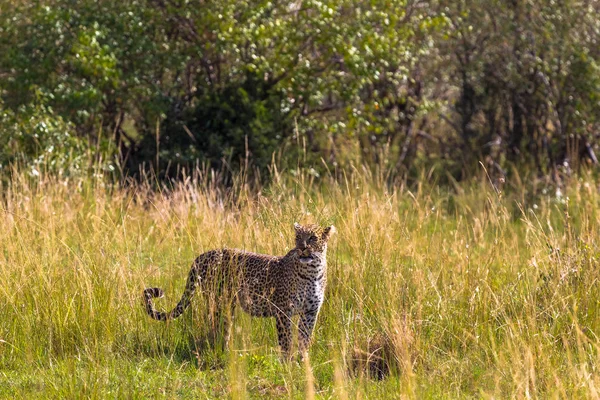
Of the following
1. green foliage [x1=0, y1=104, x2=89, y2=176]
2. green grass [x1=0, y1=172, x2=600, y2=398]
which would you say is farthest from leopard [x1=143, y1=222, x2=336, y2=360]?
green foliage [x1=0, y1=104, x2=89, y2=176]

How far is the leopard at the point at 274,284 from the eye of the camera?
19.8 feet

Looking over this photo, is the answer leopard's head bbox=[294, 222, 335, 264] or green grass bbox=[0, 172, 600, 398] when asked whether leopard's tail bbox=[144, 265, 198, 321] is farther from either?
leopard's head bbox=[294, 222, 335, 264]

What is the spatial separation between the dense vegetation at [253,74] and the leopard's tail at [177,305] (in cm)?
459

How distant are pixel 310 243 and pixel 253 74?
7605mm

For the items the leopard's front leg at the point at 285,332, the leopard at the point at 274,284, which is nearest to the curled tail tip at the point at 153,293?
the leopard at the point at 274,284

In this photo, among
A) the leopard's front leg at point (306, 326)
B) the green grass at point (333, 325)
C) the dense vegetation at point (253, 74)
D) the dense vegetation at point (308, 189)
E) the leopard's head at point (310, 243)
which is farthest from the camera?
the dense vegetation at point (253, 74)

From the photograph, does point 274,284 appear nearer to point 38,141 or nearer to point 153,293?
point 153,293

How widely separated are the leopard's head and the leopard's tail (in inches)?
28.9

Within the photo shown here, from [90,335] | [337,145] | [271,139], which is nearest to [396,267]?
[90,335]

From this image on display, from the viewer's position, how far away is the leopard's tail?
20.3ft

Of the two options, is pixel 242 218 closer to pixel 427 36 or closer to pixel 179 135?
pixel 179 135

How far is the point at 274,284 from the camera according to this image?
6207 millimetres

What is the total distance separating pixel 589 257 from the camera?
21.4 ft

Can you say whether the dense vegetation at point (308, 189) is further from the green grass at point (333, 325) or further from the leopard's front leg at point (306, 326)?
the leopard's front leg at point (306, 326)
